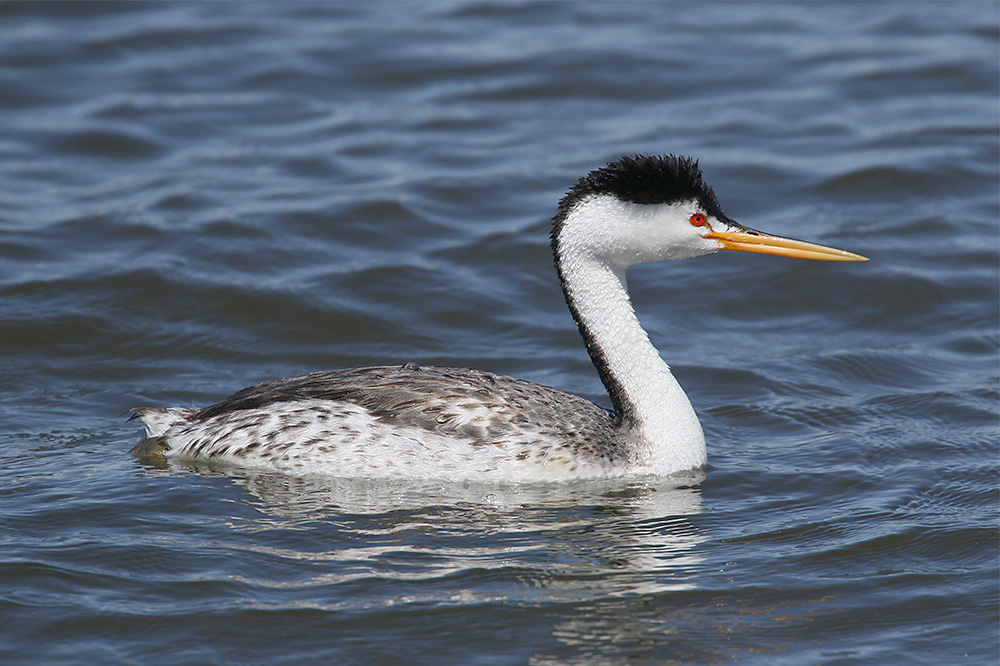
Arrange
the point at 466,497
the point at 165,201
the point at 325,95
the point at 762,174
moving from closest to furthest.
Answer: the point at 466,497 < the point at 165,201 < the point at 762,174 < the point at 325,95

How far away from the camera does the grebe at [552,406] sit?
8.49m

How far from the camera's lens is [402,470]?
8.48m

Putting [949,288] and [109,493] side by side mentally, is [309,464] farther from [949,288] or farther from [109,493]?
[949,288]

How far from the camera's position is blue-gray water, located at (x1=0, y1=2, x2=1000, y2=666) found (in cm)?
720

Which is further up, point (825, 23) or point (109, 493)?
point (825, 23)

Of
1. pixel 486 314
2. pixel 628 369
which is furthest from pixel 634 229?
pixel 486 314

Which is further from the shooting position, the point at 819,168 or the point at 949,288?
the point at 819,168

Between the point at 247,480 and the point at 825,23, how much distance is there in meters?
14.0

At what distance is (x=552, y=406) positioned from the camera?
873cm

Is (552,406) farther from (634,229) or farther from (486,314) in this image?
(486,314)

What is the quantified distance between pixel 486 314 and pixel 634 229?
3467mm

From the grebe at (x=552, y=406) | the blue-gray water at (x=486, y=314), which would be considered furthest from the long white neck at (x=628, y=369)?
the blue-gray water at (x=486, y=314)

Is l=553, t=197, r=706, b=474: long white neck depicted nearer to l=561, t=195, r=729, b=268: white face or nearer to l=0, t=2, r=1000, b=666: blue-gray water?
l=561, t=195, r=729, b=268: white face

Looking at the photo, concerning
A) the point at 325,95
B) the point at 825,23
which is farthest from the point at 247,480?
the point at 825,23
